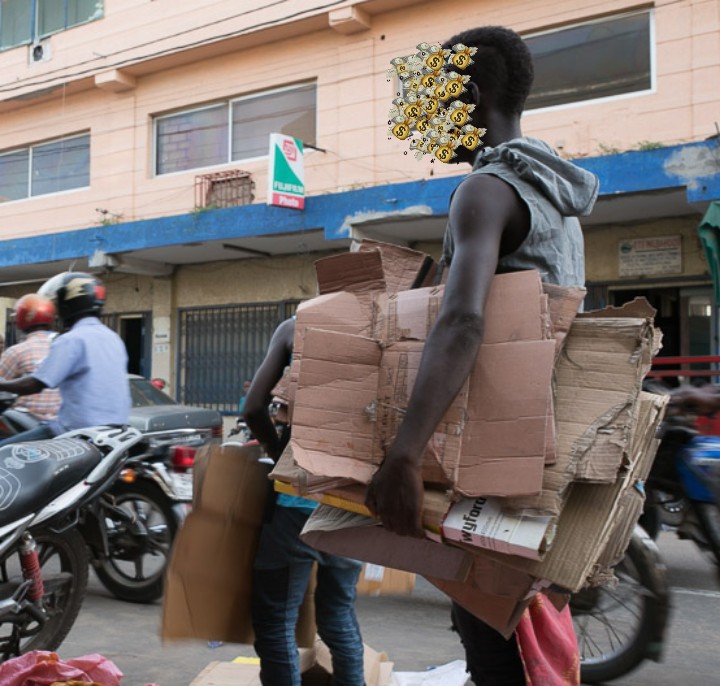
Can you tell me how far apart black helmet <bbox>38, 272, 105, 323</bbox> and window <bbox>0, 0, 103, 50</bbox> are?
12366 mm

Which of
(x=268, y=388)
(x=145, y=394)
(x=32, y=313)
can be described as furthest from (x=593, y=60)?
(x=268, y=388)

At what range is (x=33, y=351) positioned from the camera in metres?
5.34

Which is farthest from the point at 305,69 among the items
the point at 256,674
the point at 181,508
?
the point at 256,674

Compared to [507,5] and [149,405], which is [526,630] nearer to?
[149,405]

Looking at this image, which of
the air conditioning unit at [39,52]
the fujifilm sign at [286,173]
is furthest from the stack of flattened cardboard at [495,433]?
the air conditioning unit at [39,52]

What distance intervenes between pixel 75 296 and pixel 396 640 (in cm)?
252

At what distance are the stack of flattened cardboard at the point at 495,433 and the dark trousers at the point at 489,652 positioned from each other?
187mm

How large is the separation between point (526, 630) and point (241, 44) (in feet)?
42.6

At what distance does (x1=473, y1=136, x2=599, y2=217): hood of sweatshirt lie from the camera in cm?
173

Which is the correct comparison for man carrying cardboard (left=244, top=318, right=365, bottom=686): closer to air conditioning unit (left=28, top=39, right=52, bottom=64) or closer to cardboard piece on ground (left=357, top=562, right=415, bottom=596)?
cardboard piece on ground (left=357, top=562, right=415, bottom=596)

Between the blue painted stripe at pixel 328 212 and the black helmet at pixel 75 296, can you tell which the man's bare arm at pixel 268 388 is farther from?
the blue painted stripe at pixel 328 212

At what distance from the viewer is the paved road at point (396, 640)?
11.5 feet

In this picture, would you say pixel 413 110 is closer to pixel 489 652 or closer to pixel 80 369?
pixel 489 652

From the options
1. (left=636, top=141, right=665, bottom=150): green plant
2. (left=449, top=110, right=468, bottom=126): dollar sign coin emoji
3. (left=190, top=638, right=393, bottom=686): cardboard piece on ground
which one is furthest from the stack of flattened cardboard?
(left=636, top=141, right=665, bottom=150): green plant
